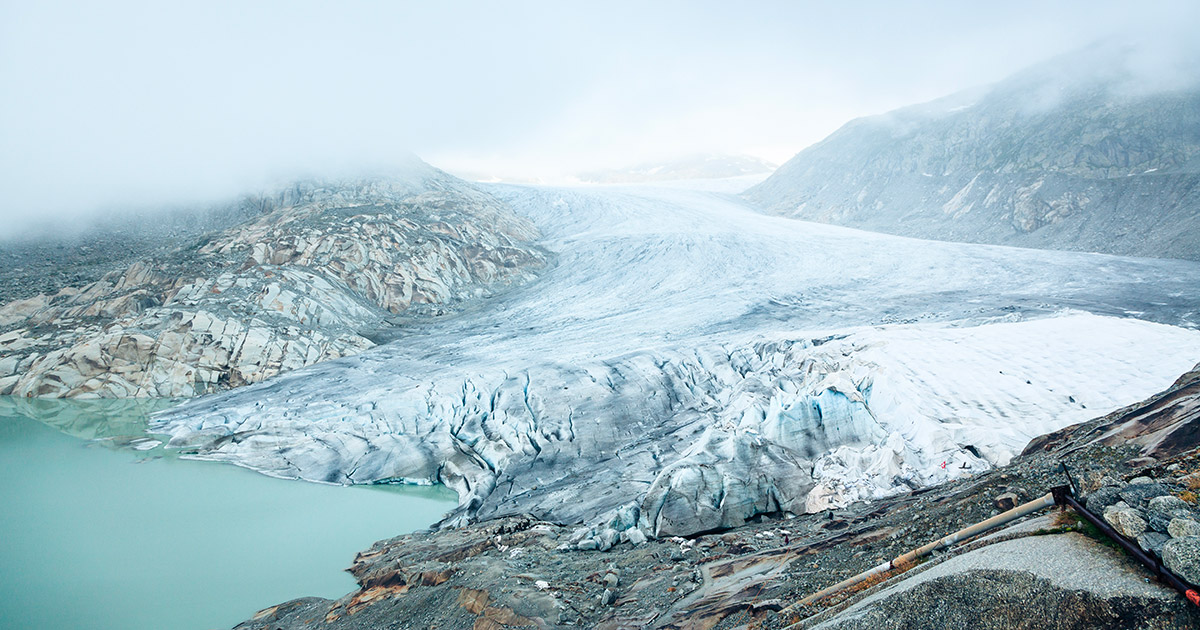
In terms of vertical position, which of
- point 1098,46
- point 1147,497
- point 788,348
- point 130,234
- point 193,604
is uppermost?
point 1098,46

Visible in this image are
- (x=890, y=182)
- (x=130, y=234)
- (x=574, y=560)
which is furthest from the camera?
(x=890, y=182)

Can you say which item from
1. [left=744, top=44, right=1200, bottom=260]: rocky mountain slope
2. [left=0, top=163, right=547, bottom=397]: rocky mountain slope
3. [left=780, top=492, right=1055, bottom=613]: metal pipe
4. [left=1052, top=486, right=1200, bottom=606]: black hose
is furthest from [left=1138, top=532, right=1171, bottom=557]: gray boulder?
[left=744, top=44, right=1200, bottom=260]: rocky mountain slope

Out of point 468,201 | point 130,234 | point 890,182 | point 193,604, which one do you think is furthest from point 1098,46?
point 130,234

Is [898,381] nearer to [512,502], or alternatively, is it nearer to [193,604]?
[512,502]

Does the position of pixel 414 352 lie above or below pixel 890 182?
below

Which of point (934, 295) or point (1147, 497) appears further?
point (934, 295)

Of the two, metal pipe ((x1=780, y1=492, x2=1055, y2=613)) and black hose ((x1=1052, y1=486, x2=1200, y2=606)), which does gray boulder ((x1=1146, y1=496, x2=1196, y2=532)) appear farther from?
metal pipe ((x1=780, y1=492, x2=1055, y2=613))

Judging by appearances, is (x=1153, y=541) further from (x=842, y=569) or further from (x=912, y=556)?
(x=842, y=569)
